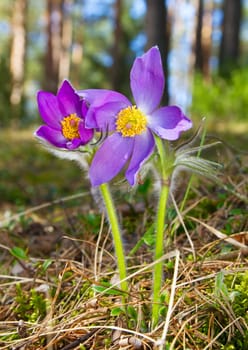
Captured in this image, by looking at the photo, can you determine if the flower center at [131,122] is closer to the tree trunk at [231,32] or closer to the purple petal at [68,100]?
the purple petal at [68,100]

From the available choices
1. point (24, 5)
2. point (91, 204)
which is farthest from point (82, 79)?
point (91, 204)

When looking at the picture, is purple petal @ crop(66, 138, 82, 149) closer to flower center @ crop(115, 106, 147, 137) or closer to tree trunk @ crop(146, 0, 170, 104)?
flower center @ crop(115, 106, 147, 137)

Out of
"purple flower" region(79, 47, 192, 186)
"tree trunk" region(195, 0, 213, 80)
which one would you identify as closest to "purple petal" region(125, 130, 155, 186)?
"purple flower" region(79, 47, 192, 186)

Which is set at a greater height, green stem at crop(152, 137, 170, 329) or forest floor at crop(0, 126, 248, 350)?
green stem at crop(152, 137, 170, 329)

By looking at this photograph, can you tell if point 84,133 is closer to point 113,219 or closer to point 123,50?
point 113,219

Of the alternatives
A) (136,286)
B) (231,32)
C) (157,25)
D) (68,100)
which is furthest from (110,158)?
(231,32)

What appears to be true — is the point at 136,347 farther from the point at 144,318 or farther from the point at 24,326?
the point at 24,326
